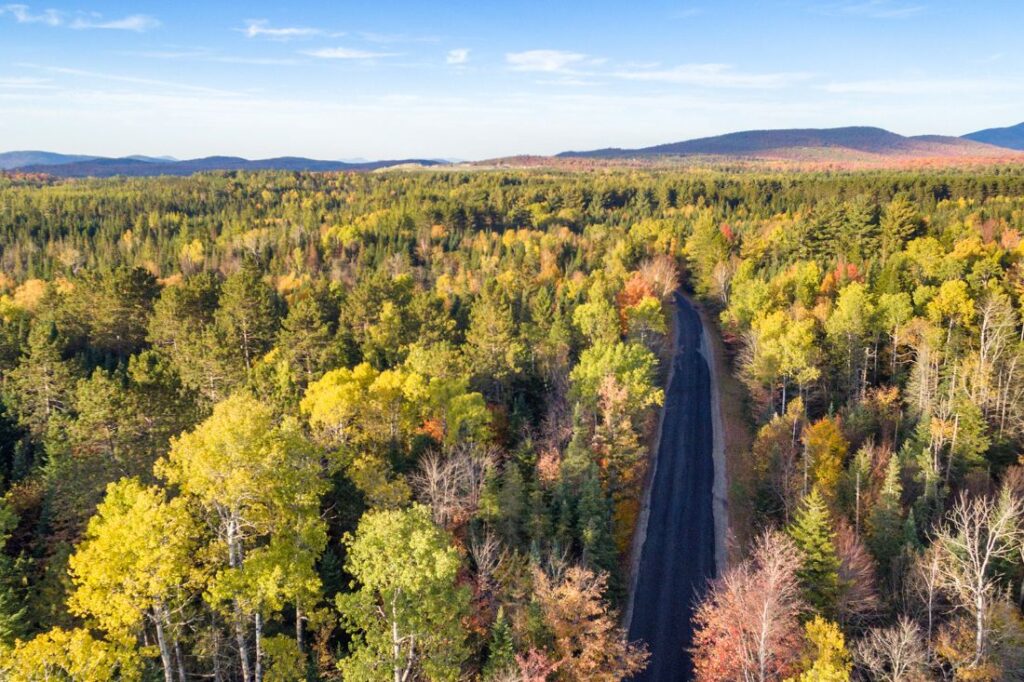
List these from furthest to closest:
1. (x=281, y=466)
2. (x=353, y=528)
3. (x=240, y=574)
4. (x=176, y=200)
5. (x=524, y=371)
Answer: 1. (x=176, y=200)
2. (x=524, y=371)
3. (x=353, y=528)
4. (x=281, y=466)
5. (x=240, y=574)

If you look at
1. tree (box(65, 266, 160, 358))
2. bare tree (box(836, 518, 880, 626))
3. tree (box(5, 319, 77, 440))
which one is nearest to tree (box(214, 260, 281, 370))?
tree (box(65, 266, 160, 358))

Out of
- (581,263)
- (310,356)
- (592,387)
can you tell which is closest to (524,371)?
(592,387)

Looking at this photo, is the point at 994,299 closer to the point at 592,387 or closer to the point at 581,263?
the point at 592,387

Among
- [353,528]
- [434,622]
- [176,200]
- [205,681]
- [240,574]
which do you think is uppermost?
[176,200]

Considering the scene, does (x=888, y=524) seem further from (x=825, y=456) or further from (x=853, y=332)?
(x=853, y=332)

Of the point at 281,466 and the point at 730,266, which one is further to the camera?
the point at 730,266

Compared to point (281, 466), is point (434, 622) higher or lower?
lower

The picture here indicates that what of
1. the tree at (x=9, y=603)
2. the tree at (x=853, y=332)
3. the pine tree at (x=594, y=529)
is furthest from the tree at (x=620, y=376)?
the tree at (x=9, y=603)
